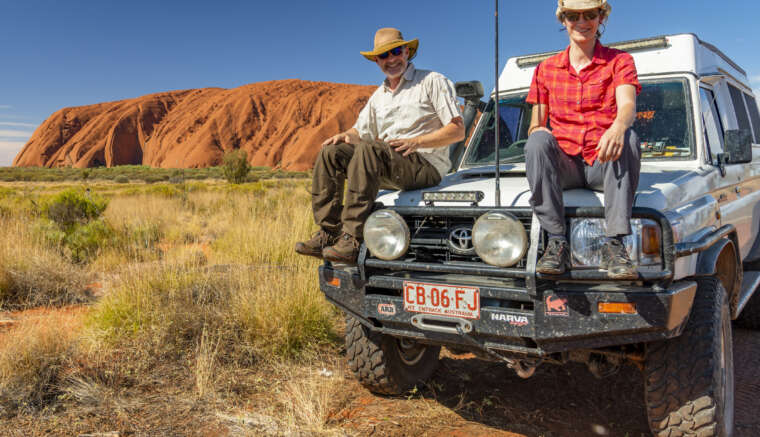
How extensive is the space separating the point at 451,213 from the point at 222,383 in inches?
85.0

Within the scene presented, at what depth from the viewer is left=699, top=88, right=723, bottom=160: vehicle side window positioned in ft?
12.4

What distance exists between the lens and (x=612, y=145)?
2553 mm

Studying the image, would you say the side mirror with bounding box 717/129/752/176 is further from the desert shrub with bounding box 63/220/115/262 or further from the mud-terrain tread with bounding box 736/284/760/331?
the desert shrub with bounding box 63/220/115/262

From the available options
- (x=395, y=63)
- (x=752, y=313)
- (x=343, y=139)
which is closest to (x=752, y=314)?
(x=752, y=313)

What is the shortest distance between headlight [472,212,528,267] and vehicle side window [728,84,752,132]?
331 cm

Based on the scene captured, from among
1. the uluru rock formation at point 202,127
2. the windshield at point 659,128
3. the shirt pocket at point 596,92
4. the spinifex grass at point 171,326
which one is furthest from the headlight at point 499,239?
the uluru rock formation at point 202,127

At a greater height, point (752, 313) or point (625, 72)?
point (625, 72)

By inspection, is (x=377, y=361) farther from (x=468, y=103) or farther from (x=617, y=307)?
(x=468, y=103)

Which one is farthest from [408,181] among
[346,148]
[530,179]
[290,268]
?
[290,268]

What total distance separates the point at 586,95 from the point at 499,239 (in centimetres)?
106

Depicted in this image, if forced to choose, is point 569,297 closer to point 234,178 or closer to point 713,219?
point 713,219

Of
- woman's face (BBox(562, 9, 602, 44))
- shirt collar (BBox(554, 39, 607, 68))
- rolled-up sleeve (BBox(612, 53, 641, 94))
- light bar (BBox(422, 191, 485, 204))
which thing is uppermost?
woman's face (BBox(562, 9, 602, 44))

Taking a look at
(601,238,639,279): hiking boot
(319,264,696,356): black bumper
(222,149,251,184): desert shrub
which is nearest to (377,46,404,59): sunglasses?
(319,264,696,356): black bumper

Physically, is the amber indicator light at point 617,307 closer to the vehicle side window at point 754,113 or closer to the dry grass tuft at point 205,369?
the dry grass tuft at point 205,369
